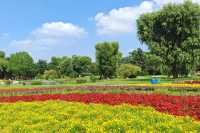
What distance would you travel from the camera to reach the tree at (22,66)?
110 metres

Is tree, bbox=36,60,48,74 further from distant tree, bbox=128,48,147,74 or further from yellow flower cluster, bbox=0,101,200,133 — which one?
yellow flower cluster, bbox=0,101,200,133

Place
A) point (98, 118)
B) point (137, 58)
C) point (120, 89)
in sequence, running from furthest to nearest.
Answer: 1. point (137, 58)
2. point (120, 89)
3. point (98, 118)

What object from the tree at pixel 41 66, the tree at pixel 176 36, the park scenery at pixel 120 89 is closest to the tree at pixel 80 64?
the park scenery at pixel 120 89

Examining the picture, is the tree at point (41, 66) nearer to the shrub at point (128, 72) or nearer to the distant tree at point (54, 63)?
the distant tree at point (54, 63)

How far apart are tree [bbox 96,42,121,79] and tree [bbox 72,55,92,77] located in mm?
25221

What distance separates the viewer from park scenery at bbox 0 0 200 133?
32.9 ft

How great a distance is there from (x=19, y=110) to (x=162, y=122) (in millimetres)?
5743

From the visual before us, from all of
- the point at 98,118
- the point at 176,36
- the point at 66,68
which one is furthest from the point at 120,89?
the point at 66,68

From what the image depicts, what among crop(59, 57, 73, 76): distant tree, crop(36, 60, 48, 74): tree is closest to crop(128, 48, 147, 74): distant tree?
crop(59, 57, 73, 76): distant tree

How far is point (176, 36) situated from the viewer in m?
50.8

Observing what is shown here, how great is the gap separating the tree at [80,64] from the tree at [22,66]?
1190cm

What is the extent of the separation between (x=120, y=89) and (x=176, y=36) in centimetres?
2631

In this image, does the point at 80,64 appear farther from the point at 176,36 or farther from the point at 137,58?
the point at 176,36

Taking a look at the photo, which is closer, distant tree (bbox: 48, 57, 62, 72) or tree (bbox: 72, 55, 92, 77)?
tree (bbox: 72, 55, 92, 77)
